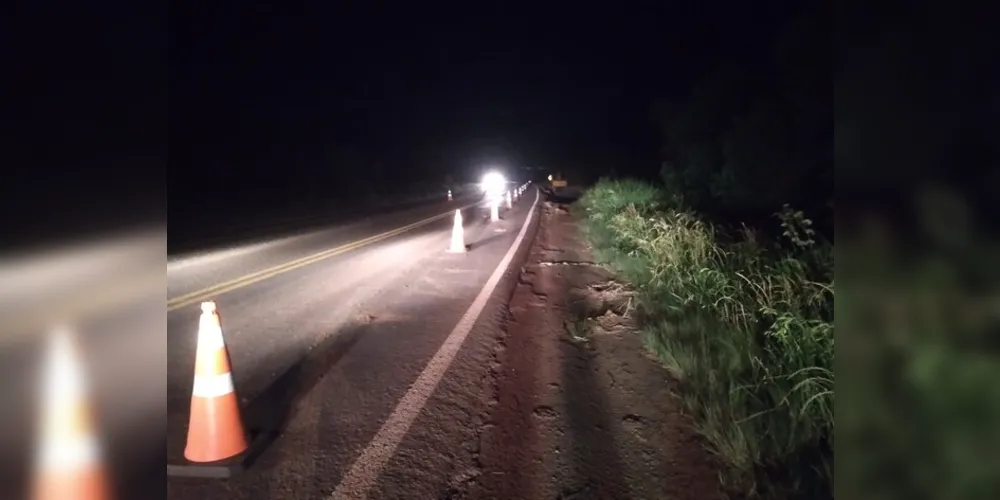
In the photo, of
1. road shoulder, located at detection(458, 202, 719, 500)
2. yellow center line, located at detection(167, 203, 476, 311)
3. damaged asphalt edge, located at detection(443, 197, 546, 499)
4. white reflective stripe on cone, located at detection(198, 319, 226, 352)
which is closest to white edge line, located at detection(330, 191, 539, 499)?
damaged asphalt edge, located at detection(443, 197, 546, 499)

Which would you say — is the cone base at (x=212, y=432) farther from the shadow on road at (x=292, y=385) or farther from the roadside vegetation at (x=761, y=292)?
the roadside vegetation at (x=761, y=292)

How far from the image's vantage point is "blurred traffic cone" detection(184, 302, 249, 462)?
468cm

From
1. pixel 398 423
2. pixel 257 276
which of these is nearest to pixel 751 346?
pixel 398 423

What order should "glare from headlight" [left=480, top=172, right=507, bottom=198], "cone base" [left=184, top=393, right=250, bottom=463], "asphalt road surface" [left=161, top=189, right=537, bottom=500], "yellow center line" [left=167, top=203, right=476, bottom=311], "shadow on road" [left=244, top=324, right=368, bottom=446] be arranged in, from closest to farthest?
"asphalt road surface" [left=161, top=189, right=537, bottom=500]
"cone base" [left=184, top=393, right=250, bottom=463]
"shadow on road" [left=244, top=324, right=368, bottom=446]
"yellow center line" [left=167, top=203, right=476, bottom=311]
"glare from headlight" [left=480, top=172, right=507, bottom=198]

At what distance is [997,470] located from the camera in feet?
6.37

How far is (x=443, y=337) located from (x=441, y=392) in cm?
200

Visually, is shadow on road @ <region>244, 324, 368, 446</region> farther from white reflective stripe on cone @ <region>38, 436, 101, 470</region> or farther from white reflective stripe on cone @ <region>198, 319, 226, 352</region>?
white reflective stripe on cone @ <region>38, 436, 101, 470</region>

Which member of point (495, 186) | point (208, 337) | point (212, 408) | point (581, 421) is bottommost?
point (581, 421)

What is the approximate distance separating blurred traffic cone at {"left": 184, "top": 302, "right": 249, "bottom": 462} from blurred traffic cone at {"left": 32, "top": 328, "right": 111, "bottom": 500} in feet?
2.90

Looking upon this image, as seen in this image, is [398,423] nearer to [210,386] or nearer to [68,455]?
[210,386]

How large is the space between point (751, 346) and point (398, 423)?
10.0 feet

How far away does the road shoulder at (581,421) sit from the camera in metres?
4.44

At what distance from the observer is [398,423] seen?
5.36 m

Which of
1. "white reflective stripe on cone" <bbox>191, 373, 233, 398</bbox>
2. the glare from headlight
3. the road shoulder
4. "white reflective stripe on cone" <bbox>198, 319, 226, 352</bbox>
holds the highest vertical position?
the glare from headlight
